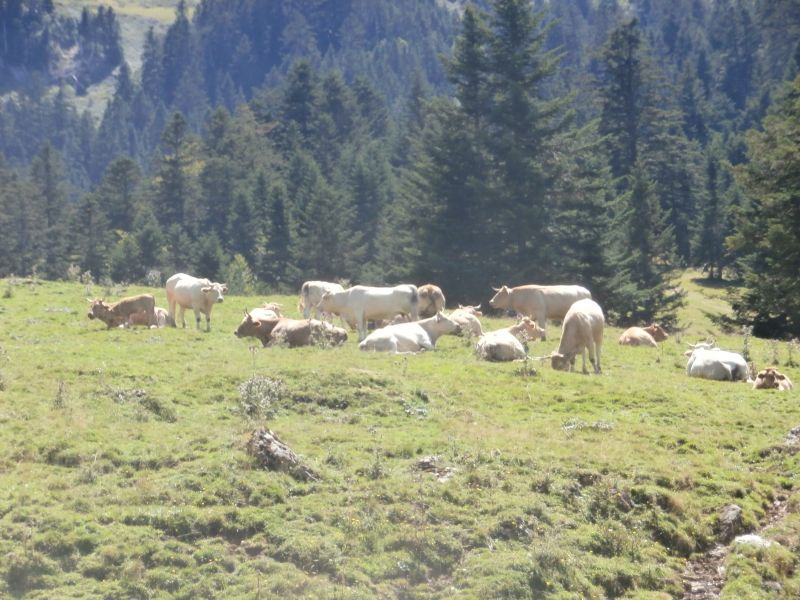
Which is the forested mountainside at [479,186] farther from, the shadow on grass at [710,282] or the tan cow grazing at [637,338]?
the tan cow grazing at [637,338]

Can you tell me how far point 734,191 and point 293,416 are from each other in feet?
239

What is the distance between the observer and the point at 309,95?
112438 millimetres

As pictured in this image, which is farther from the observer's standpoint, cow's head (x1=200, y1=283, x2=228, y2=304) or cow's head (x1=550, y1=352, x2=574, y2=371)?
cow's head (x1=200, y1=283, x2=228, y2=304)

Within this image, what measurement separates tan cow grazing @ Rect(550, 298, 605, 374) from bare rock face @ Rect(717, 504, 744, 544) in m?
7.20

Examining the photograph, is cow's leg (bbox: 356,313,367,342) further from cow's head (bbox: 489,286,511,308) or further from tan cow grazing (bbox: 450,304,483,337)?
cow's head (bbox: 489,286,511,308)

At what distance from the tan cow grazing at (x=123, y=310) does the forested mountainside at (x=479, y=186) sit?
17.8 metres

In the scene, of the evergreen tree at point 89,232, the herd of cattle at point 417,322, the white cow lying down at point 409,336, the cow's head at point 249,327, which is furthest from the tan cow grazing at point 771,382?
the evergreen tree at point 89,232

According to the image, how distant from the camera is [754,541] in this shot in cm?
1554

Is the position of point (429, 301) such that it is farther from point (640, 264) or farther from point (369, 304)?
point (640, 264)

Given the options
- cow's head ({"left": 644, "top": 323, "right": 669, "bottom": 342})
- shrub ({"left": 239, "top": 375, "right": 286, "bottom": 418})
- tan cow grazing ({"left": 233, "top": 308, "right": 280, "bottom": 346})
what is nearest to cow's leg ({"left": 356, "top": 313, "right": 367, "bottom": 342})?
tan cow grazing ({"left": 233, "top": 308, "right": 280, "bottom": 346})

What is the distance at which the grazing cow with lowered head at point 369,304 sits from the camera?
28.5 metres

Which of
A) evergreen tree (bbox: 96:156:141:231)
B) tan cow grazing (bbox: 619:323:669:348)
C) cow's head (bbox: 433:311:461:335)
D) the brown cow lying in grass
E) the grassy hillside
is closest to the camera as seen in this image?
the grassy hillside

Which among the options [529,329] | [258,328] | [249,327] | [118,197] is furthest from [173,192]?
[529,329]

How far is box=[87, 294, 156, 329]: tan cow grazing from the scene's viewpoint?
1152 inches
